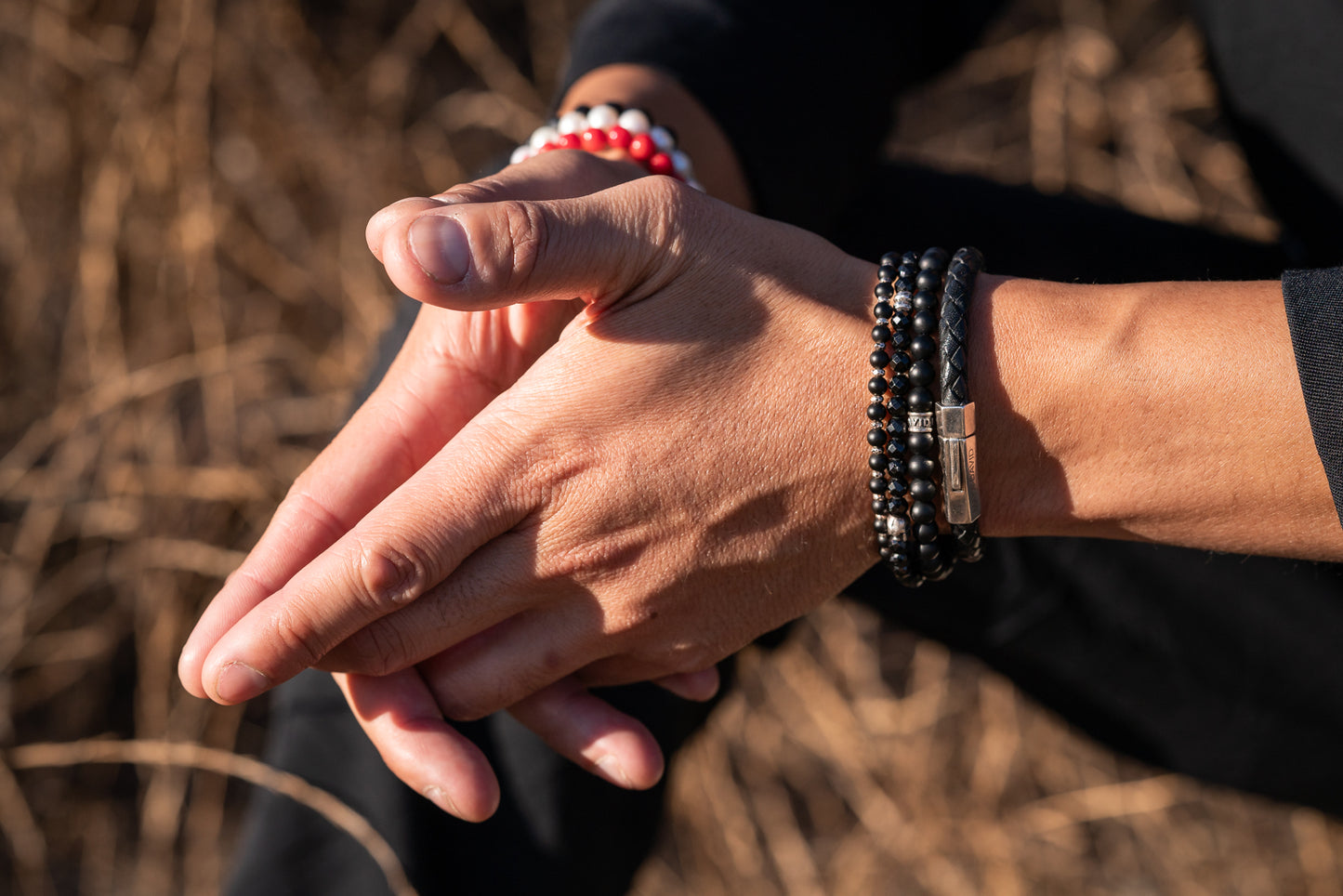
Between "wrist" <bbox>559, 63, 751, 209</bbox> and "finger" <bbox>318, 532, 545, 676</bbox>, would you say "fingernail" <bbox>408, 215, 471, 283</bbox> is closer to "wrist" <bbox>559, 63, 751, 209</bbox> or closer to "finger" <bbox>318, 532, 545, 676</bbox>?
"finger" <bbox>318, 532, 545, 676</bbox>

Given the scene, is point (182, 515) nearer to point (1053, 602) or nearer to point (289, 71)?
point (289, 71)

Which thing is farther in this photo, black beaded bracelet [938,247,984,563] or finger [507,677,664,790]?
finger [507,677,664,790]

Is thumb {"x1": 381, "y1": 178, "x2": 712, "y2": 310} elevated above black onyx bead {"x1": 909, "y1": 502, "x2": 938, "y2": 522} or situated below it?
above

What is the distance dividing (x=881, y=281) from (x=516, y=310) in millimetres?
343

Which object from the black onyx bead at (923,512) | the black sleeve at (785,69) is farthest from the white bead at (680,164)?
the black onyx bead at (923,512)

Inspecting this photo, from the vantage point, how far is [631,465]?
728 mm

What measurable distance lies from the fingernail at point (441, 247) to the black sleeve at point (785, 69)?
1.64 feet

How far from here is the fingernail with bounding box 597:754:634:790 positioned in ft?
2.74

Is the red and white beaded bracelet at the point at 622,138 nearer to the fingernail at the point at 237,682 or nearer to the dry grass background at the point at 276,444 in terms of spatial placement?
the fingernail at the point at 237,682

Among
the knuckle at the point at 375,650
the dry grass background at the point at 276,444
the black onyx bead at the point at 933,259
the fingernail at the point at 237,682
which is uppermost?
the black onyx bead at the point at 933,259

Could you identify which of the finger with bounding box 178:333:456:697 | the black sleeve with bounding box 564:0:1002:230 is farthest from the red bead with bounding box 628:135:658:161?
the finger with bounding box 178:333:456:697

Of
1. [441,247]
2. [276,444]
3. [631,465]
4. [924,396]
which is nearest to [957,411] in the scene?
[924,396]

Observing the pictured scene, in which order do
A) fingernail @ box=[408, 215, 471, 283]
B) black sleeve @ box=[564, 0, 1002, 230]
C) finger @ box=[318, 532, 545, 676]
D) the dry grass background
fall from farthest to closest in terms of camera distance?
the dry grass background
black sleeve @ box=[564, 0, 1002, 230]
finger @ box=[318, 532, 545, 676]
fingernail @ box=[408, 215, 471, 283]

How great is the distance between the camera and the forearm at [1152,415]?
664 millimetres
